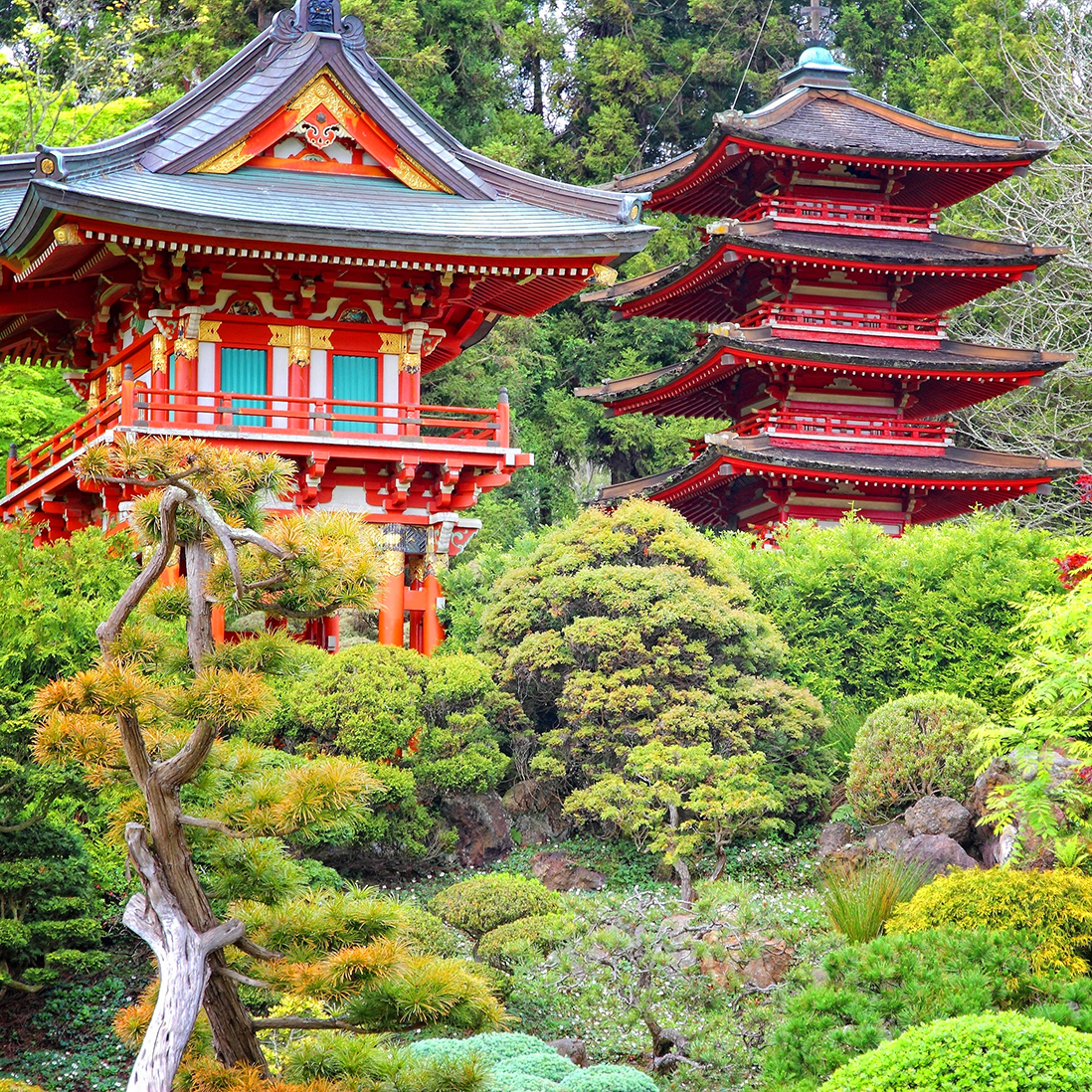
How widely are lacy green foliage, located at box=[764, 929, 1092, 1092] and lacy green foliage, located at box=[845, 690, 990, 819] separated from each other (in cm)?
495

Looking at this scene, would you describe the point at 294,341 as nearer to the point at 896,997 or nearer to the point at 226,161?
the point at 226,161

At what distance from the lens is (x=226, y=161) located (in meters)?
18.5

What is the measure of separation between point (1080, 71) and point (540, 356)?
11.6 meters

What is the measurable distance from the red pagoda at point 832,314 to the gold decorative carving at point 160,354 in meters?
8.22

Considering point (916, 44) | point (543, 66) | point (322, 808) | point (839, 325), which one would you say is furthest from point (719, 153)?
point (322, 808)

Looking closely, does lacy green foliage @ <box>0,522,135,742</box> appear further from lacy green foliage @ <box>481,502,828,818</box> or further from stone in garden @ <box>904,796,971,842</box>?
stone in garden @ <box>904,796,971,842</box>

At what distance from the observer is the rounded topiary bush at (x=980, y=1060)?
7.54 meters

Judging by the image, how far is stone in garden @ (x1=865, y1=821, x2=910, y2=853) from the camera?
573 inches

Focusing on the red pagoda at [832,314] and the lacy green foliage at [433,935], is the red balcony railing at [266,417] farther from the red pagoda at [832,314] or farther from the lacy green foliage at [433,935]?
the lacy green foliage at [433,935]

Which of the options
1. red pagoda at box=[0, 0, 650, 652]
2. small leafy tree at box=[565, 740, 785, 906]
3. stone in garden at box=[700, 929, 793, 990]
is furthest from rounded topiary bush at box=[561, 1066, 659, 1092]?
red pagoda at box=[0, 0, 650, 652]

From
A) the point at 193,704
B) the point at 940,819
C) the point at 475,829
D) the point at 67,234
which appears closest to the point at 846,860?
the point at 940,819

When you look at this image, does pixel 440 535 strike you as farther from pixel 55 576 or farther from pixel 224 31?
pixel 224 31

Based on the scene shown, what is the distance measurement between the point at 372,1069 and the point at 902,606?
12.0m

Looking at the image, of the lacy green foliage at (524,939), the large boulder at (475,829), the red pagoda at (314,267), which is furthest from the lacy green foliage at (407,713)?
the lacy green foliage at (524,939)
